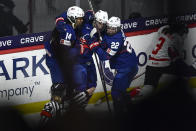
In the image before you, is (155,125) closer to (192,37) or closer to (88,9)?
(192,37)

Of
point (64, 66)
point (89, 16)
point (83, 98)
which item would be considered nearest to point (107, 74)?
point (83, 98)

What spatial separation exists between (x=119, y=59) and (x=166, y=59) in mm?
464

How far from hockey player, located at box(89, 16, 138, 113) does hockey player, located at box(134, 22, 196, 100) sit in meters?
0.14

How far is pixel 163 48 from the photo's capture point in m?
4.48

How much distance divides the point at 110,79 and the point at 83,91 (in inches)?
11.6

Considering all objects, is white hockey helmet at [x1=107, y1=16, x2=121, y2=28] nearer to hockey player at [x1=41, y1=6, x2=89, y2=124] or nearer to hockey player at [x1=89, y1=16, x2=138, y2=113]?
hockey player at [x1=89, y1=16, x2=138, y2=113]

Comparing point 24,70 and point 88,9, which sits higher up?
point 88,9

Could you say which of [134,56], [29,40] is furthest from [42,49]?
[134,56]

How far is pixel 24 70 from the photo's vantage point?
5.15m

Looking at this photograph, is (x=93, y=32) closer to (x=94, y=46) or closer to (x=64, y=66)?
(x=94, y=46)

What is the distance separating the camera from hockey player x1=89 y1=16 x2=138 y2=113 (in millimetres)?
4680

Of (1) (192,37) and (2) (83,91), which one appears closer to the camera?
(1) (192,37)

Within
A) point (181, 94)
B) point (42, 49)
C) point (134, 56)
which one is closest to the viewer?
point (181, 94)

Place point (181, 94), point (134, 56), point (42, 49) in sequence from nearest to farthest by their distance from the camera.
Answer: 1. point (181, 94)
2. point (134, 56)
3. point (42, 49)
